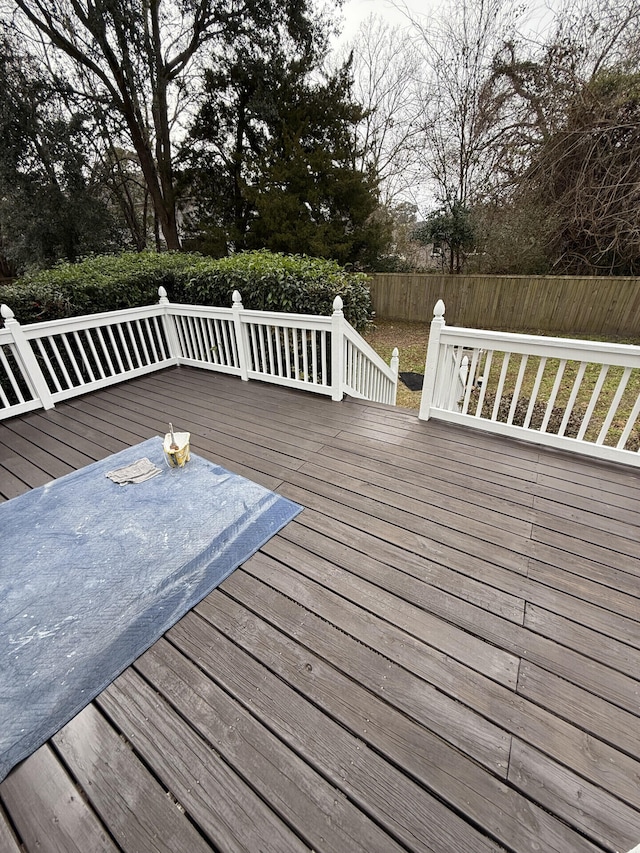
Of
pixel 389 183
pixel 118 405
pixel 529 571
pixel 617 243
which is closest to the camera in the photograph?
pixel 529 571

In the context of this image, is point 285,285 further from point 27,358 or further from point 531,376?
point 531,376

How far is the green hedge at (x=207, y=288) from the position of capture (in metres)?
3.60

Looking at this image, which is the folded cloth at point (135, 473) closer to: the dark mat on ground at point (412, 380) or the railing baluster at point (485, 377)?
the railing baluster at point (485, 377)

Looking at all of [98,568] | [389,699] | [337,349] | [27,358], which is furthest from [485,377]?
[27,358]

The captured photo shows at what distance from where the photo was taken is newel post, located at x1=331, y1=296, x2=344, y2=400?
3.09 m

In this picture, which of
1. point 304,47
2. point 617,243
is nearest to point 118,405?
point 617,243

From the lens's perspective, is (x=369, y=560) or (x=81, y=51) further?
(x=81, y=51)

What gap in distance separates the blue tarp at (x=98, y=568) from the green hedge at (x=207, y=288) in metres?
2.11

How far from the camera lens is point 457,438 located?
280 centimetres

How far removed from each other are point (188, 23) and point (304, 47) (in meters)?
2.63

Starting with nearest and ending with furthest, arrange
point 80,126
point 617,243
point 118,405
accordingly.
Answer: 1. point 118,405
2. point 617,243
3. point 80,126

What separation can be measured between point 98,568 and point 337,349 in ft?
8.03

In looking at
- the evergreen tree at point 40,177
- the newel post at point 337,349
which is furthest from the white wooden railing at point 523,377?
the evergreen tree at point 40,177

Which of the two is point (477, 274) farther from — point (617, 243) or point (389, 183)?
point (389, 183)
